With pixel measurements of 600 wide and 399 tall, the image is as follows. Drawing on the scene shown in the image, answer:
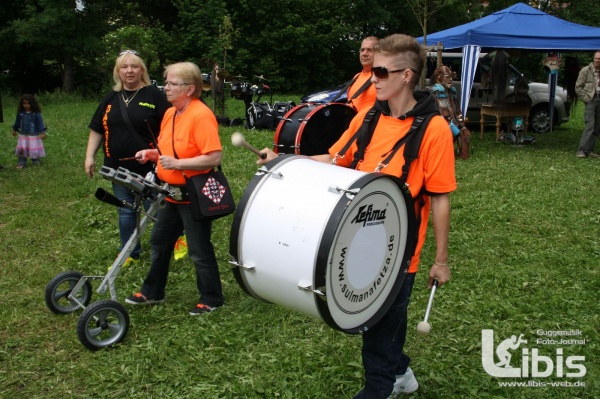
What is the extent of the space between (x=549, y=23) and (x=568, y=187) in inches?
222

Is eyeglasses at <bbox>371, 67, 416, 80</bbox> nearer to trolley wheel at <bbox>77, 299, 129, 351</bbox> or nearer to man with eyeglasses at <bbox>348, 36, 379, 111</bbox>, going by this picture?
trolley wheel at <bbox>77, 299, 129, 351</bbox>

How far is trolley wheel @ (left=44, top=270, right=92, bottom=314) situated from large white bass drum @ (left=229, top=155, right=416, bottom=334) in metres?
2.32

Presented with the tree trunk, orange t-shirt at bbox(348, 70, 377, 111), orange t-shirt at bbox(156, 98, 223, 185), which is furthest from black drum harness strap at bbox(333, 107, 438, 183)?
the tree trunk

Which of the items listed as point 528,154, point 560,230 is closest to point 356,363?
point 560,230

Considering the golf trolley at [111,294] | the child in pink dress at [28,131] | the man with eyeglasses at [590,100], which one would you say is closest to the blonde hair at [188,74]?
the golf trolley at [111,294]

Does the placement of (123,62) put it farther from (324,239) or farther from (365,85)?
(324,239)

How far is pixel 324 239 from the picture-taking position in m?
2.43

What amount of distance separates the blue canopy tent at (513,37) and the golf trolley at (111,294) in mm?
9030

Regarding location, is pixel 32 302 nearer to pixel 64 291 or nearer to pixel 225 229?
pixel 64 291

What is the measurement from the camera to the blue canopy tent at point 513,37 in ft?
39.0

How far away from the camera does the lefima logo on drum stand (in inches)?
101

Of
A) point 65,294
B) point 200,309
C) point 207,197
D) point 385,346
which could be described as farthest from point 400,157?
point 65,294

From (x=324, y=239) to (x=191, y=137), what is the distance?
83.8 inches

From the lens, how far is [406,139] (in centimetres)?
Answer: 280
